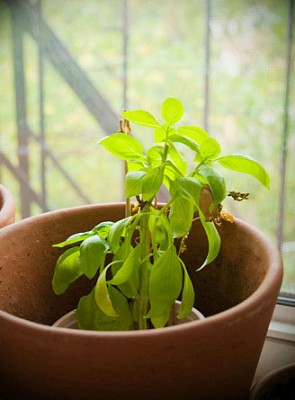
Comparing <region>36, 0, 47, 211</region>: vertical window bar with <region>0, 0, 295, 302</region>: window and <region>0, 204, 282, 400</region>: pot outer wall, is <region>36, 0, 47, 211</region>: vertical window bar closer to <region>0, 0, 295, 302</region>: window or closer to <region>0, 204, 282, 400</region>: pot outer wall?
<region>0, 0, 295, 302</region>: window

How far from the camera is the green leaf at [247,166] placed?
74 cm

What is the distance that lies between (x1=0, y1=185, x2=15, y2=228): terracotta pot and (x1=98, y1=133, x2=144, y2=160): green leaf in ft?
0.83

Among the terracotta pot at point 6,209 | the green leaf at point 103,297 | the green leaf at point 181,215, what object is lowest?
the green leaf at point 103,297

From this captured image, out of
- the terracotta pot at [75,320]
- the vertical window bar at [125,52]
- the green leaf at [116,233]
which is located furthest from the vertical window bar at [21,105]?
the green leaf at [116,233]

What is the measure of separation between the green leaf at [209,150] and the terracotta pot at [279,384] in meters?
0.37

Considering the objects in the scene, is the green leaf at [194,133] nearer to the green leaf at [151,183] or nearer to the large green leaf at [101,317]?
the green leaf at [151,183]

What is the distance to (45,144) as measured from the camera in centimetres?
129

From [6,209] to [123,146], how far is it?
287 mm

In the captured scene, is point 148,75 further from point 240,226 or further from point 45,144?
point 240,226

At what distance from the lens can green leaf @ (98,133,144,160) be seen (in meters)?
0.76

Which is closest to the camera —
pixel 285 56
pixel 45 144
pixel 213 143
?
pixel 213 143

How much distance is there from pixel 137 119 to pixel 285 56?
425 mm

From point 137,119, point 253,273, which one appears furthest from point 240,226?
point 137,119

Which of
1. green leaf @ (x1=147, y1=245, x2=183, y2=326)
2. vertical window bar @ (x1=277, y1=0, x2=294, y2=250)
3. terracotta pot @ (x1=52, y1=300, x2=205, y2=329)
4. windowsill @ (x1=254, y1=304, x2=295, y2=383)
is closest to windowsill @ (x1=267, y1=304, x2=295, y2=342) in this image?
windowsill @ (x1=254, y1=304, x2=295, y2=383)
